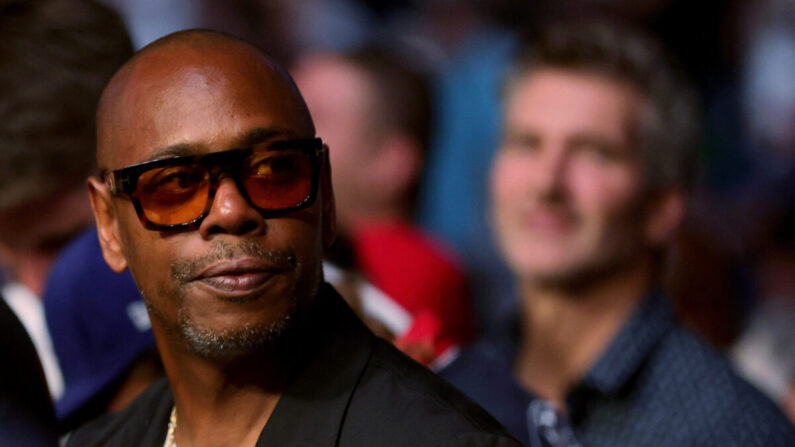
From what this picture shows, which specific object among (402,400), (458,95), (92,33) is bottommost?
(458,95)

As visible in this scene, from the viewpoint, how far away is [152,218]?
1.63 metres

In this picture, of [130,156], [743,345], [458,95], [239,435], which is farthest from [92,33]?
[458,95]

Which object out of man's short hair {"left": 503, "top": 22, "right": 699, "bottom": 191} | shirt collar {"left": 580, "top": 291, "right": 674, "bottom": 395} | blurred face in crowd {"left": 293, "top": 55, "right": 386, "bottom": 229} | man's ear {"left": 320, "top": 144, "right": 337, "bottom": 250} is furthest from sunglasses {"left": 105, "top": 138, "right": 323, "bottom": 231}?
blurred face in crowd {"left": 293, "top": 55, "right": 386, "bottom": 229}

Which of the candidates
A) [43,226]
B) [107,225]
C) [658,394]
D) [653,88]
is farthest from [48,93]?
[653,88]

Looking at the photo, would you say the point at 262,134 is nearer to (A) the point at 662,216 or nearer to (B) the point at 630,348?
(B) the point at 630,348

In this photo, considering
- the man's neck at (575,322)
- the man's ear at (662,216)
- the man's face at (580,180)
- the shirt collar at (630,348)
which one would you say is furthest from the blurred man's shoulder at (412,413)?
the man's ear at (662,216)

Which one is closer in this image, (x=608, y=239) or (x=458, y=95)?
(x=608, y=239)

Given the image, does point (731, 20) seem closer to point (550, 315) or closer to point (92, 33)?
point (550, 315)

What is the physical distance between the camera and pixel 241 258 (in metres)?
1.59

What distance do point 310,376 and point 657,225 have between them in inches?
82.3

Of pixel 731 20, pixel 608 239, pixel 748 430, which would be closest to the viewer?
pixel 748 430

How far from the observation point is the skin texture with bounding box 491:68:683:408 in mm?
3428

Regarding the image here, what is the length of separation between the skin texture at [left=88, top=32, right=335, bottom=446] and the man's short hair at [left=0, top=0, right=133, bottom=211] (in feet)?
3.05

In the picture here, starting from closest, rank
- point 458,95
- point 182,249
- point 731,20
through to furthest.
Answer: point 182,249
point 458,95
point 731,20
